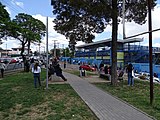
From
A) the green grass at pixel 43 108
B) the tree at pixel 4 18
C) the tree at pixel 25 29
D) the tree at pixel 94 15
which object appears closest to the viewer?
the green grass at pixel 43 108

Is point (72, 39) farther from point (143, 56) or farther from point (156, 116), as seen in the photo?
point (143, 56)

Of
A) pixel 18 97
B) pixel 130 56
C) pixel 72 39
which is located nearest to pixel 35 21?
pixel 130 56

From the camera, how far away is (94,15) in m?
17.0

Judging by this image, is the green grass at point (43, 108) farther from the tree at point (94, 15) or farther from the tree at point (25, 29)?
the tree at point (25, 29)

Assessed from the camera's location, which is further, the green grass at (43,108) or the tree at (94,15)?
the tree at (94,15)

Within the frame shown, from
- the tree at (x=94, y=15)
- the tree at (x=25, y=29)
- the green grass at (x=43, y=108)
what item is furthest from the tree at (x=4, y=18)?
the green grass at (x=43, y=108)

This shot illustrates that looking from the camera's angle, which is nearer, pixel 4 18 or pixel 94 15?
pixel 94 15

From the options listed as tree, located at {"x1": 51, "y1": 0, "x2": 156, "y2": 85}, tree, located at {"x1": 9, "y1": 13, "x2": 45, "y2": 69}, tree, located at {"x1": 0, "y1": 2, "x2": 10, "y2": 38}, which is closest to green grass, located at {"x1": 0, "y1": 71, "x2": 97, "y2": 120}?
tree, located at {"x1": 51, "y1": 0, "x2": 156, "y2": 85}

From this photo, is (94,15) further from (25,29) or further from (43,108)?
(25,29)

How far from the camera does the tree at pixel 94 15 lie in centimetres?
1642

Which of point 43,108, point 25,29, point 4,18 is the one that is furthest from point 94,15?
point 25,29

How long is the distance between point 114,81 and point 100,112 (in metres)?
9.63

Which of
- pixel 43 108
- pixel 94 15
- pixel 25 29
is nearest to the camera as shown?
pixel 43 108

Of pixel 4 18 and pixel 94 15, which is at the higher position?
pixel 4 18
